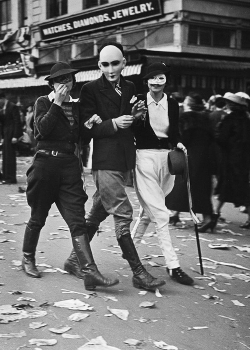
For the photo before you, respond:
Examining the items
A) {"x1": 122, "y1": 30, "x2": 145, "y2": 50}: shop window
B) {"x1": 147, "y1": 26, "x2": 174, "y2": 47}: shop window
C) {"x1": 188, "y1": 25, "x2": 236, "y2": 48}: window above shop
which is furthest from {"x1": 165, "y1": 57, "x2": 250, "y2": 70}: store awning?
{"x1": 122, "y1": 30, "x2": 145, "y2": 50}: shop window

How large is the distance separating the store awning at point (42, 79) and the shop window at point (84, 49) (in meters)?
2.53

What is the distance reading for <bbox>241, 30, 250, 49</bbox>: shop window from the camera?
80.9 feet

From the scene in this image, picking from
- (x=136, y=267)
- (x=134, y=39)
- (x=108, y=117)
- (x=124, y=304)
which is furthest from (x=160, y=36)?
(x=124, y=304)

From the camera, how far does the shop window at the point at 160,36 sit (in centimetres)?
2300

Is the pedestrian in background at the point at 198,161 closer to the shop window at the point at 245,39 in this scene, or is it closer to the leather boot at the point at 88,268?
the leather boot at the point at 88,268

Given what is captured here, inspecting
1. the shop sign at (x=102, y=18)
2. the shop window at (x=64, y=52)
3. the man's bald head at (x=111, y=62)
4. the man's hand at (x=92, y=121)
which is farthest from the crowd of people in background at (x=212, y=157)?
the shop window at (x=64, y=52)

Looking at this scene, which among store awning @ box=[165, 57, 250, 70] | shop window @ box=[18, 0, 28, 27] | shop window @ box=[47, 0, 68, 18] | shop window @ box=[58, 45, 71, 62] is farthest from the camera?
shop window @ box=[18, 0, 28, 27]

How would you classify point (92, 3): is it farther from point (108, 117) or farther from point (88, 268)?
point (88, 268)

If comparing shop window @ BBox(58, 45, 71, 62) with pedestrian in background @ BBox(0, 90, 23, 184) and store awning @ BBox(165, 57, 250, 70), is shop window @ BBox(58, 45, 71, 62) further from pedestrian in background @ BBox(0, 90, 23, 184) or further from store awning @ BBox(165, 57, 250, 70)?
pedestrian in background @ BBox(0, 90, 23, 184)

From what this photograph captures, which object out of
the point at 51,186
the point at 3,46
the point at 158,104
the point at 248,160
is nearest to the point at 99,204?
the point at 51,186

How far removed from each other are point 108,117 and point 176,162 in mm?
797

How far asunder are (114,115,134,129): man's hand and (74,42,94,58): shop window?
2289 cm

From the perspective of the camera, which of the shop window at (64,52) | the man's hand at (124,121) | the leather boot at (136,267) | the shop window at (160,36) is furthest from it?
the shop window at (64,52)

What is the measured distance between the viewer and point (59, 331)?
175 inches
